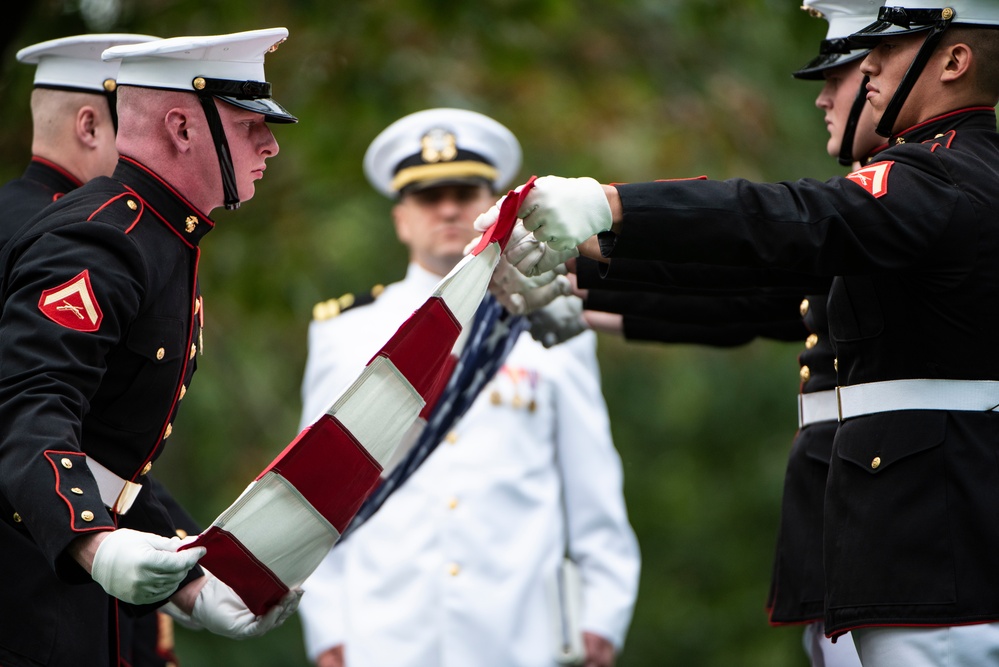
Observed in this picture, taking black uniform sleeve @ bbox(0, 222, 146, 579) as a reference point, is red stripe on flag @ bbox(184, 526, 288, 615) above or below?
below

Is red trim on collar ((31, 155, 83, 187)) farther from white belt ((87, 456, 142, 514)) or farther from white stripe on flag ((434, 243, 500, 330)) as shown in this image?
white stripe on flag ((434, 243, 500, 330))

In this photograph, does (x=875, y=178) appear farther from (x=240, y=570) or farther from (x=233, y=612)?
(x=233, y=612)

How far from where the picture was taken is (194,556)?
3160 millimetres

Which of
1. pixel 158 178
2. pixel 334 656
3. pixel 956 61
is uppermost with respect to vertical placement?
pixel 956 61

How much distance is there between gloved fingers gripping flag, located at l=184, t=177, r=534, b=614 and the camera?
11.1 ft

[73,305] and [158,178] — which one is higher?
[158,178]

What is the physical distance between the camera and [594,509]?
19.4ft

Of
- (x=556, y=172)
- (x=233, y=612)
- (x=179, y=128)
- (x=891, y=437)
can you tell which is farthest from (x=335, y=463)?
(x=556, y=172)

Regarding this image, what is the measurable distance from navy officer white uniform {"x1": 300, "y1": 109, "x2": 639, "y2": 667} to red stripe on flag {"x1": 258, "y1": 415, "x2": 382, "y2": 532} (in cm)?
220

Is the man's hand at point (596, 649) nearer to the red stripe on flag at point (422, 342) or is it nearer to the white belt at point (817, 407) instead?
the white belt at point (817, 407)

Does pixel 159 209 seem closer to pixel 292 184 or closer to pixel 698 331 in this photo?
pixel 698 331

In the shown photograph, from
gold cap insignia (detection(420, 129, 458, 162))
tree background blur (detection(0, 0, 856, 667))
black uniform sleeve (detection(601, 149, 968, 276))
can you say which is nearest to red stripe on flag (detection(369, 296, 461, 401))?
black uniform sleeve (detection(601, 149, 968, 276))

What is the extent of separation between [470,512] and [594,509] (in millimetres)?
523

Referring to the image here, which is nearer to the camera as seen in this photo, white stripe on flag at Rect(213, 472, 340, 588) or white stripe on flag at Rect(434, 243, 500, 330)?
white stripe on flag at Rect(213, 472, 340, 588)
